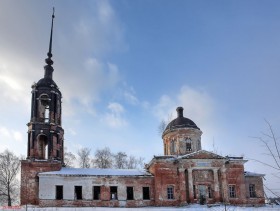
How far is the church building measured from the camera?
2917 centimetres

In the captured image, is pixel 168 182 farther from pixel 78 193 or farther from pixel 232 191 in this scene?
pixel 78 193

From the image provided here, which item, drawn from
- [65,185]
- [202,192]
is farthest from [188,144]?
[65,185]

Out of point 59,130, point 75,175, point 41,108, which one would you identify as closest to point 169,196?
point 75,175

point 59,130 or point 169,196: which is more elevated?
point 59,130

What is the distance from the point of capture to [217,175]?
30.6 m

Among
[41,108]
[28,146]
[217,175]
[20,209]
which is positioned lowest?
[20,209]


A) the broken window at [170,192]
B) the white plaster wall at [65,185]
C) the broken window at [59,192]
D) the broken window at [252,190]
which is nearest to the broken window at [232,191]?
the broken window at [252,190]

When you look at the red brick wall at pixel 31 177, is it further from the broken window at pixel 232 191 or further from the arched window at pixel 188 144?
the broken window at pixel 232 191

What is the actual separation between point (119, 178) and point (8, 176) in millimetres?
17947

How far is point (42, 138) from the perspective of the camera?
30984 mm

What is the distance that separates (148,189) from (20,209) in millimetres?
11525

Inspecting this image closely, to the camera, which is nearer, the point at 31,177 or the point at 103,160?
the point at 31,177

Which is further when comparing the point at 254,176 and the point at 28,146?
the point at 254,176

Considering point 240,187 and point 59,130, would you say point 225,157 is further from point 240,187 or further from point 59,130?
point 59,130
